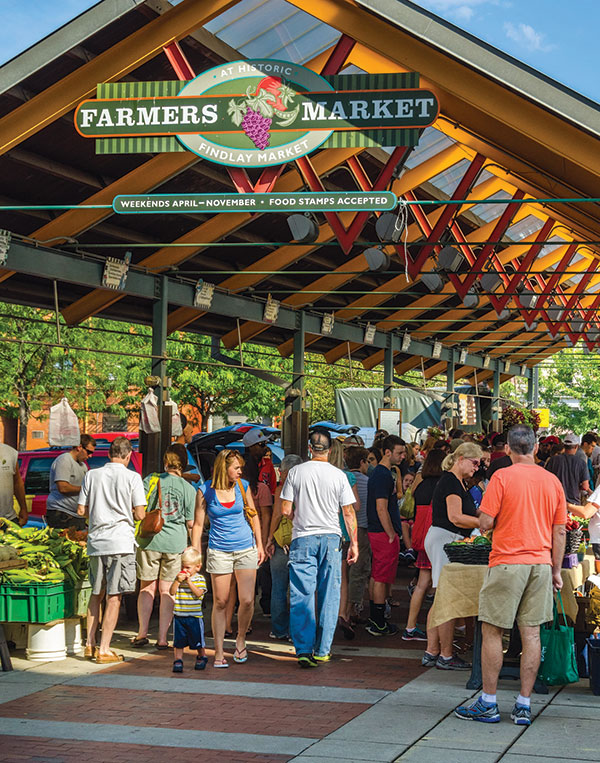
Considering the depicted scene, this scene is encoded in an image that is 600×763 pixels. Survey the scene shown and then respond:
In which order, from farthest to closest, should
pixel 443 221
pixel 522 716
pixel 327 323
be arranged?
pixel 327 323, pixel 443 221, pixel 522 716

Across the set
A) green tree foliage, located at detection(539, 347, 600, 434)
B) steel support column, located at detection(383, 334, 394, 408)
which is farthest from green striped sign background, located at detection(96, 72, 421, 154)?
green tree foliage, located at detection(539, 347, 600, 434)

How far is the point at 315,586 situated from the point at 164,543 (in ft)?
5.36

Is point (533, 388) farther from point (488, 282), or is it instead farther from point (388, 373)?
point (488, 282)

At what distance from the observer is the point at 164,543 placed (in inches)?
368

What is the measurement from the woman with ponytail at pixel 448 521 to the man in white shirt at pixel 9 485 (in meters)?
4.16

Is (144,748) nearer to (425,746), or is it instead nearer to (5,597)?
(425,746)

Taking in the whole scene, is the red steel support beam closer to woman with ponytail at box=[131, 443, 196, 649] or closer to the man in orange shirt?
woman with ponytail at box=[131, 443, 196, 649]

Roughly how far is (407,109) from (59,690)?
557 centimetres

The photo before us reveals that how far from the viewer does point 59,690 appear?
7504 mm

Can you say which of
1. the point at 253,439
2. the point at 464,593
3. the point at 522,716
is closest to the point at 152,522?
the point at 464,593

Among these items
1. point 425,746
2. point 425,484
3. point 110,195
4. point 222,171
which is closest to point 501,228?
point 222,171

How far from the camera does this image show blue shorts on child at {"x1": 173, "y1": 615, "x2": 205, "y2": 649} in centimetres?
810

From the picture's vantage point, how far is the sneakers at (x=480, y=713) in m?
6.44

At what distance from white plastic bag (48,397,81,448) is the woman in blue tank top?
5.06 m
